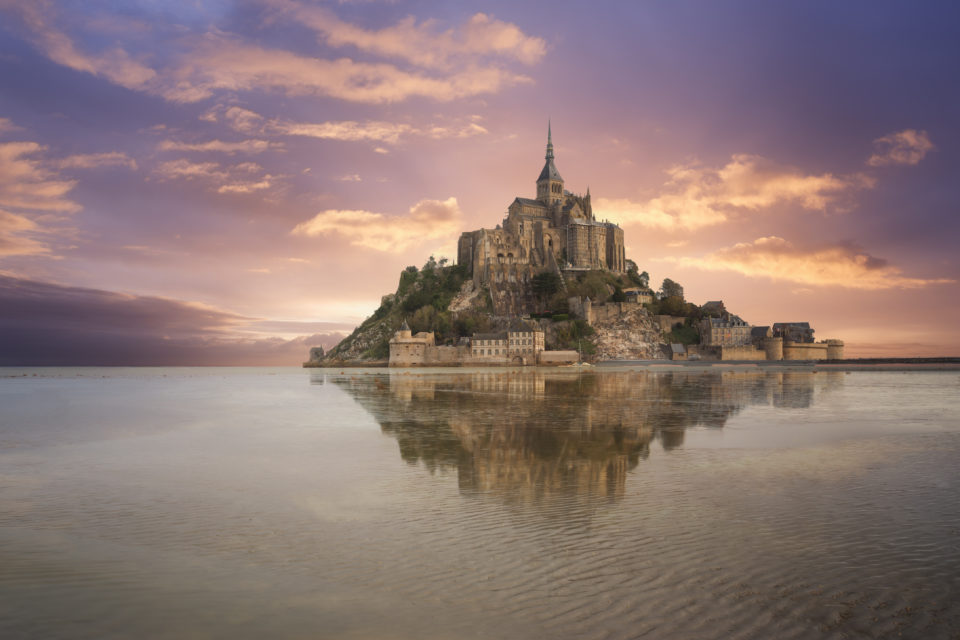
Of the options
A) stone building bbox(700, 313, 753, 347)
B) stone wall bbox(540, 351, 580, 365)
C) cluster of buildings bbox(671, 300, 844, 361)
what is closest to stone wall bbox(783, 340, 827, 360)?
cluster of buildings bbox(671, 300, 844, 361)

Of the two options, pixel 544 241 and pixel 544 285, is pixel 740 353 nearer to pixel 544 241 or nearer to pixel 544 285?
pixel 544 285

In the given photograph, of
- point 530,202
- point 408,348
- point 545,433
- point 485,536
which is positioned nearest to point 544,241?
Result: point 530,202

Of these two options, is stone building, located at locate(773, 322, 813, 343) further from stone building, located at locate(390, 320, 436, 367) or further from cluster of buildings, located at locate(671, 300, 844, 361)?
stone building, located at locate(390, 320, 436, 367)

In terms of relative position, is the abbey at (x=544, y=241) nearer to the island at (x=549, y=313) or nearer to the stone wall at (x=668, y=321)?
the island at (x=549, y=313)

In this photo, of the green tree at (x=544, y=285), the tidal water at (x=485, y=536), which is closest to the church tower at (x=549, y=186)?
the green tree at (x=544, y=285)

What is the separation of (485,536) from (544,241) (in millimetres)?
101572

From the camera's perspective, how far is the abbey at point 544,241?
330 feet

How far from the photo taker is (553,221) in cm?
11194

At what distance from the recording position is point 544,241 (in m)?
107

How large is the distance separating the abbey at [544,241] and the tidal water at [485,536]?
85.3 meters

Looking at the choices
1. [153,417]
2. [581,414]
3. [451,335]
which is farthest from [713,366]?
[153,417]

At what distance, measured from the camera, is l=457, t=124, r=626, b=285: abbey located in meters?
100

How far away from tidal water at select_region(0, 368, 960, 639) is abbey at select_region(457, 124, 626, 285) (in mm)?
85268

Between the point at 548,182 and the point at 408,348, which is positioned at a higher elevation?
the point at 548,182
